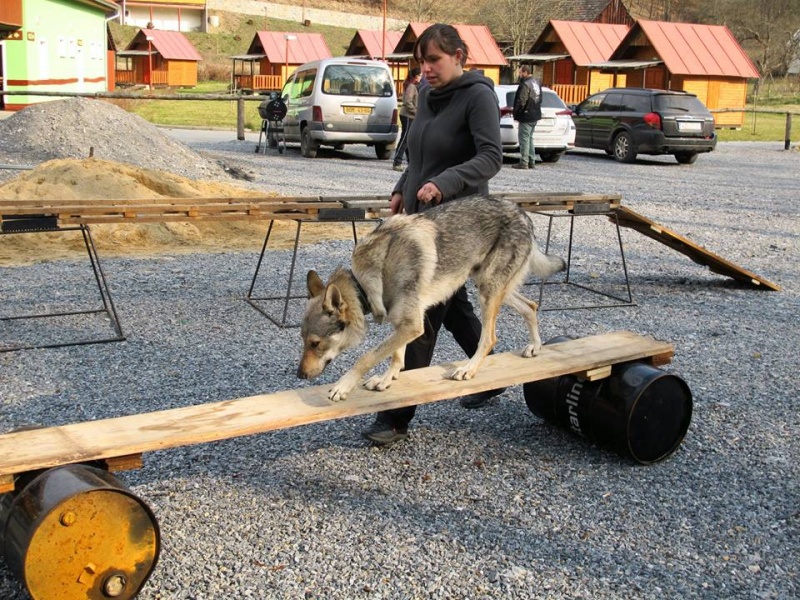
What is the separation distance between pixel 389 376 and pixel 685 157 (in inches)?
772

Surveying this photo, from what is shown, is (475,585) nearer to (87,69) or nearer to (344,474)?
(344,474)

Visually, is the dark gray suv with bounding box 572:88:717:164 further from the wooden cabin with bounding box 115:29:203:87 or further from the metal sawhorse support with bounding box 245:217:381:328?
the wooden cabin with bounding box 115:29:203:87

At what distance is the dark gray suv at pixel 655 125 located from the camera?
20.6m

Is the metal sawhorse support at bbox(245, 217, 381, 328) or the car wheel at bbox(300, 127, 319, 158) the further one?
the car wheel at bbox(300, 127, 319, 158)

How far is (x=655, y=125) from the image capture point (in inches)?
814

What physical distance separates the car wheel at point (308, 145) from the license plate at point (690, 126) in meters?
8.84

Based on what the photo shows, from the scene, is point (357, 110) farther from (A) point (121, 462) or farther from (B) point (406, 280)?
(A) point (121, 462)

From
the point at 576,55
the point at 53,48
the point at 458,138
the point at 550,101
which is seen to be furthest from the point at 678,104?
the point at 576,55

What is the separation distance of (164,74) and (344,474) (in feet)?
221

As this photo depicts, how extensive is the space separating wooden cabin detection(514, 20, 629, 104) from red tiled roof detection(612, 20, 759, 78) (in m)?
4.84

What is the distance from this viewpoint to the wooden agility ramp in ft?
25.2

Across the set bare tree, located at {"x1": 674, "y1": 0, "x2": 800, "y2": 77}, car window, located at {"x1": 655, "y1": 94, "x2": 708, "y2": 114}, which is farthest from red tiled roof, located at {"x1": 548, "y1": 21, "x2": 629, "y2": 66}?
car window, located at {"x1": 655, "y1": 94, "x2": 708, "y2": 114}

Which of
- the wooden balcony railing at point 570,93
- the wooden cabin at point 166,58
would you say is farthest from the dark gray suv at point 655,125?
the wooden cabin at point 166,58

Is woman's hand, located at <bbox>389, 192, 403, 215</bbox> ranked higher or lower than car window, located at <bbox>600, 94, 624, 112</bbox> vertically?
lower
